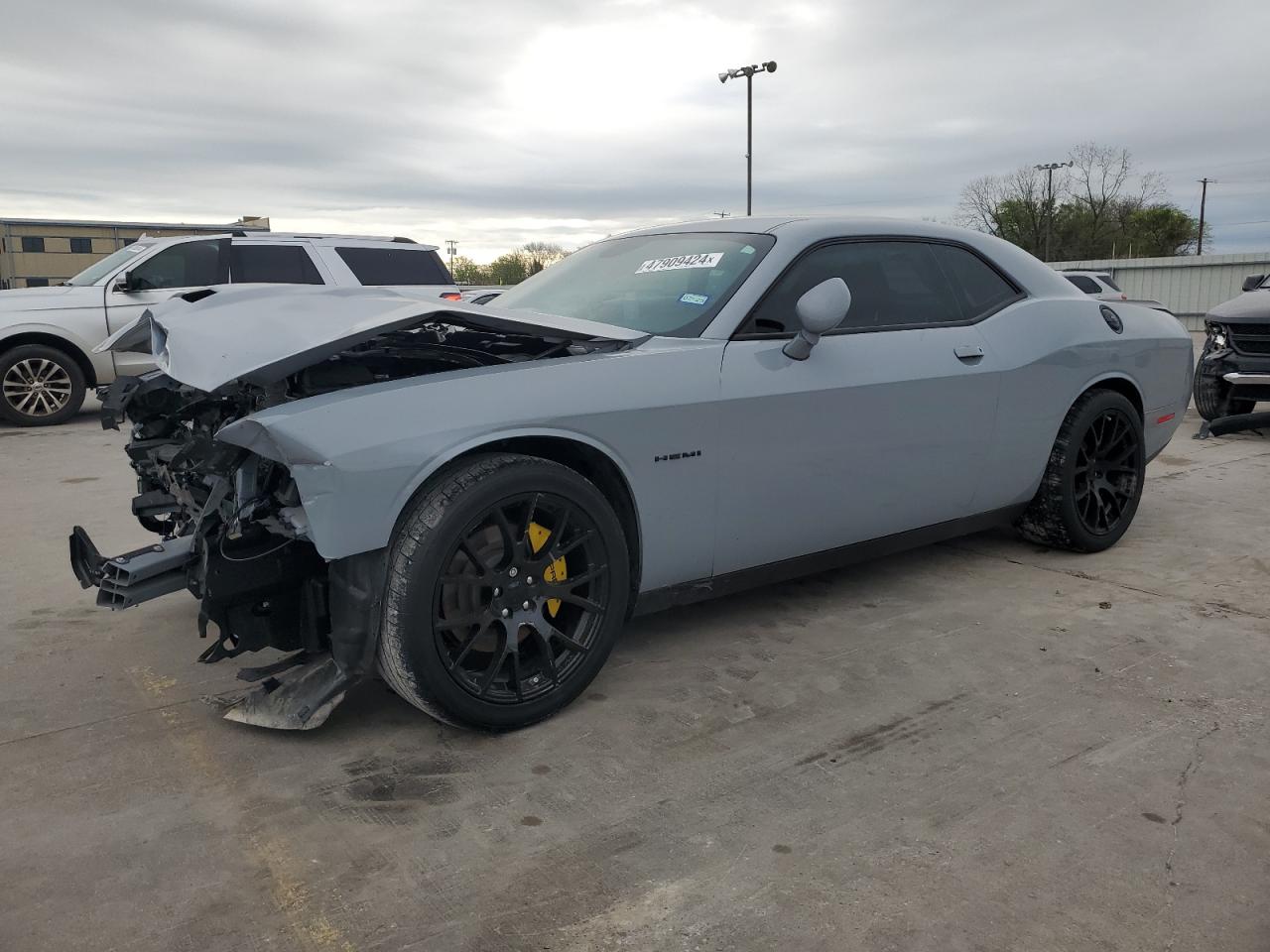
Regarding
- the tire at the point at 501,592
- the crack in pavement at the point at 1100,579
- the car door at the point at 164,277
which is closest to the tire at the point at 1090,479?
the crack in pavement at the point at 1100,579

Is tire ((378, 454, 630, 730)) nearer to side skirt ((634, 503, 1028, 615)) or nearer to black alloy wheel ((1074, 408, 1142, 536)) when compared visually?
side skirt ((634, 503, 1028, 615))

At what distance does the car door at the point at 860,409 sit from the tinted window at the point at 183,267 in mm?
7535

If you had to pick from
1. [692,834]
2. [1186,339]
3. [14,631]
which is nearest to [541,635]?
[692,834]

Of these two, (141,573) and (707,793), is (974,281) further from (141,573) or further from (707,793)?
(141,573)

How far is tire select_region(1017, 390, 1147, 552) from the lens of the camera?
450 centimetres

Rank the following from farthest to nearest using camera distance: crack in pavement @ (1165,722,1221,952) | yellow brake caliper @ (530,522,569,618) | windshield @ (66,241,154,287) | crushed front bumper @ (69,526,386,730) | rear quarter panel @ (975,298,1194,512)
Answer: windshield @ (66,241,154,287), rear quarter panel @ (975,298,1194,512), yellow brake caliper @ (530,522,569,618), crushed front bumper @ (69,526,386,730), crack in pavement @ (1165,722,1221,952)

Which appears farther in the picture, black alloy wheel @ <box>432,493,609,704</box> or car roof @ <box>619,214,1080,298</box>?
car roof @ <box>619,214,1080,298</box>

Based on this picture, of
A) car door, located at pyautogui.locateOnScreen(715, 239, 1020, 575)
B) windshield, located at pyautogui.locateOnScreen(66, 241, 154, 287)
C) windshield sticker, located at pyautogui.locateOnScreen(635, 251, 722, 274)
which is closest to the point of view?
car door, located at pyautogui.locateOnScreen(715, 239, 1020, 575)

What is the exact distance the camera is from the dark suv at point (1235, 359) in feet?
27.3

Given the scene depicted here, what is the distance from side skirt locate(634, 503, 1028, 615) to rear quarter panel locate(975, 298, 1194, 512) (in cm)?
12

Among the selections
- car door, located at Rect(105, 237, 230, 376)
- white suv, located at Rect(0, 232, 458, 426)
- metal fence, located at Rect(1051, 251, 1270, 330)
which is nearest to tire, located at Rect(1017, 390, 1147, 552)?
white suv, located at Rect(0, 232, 458, 426)

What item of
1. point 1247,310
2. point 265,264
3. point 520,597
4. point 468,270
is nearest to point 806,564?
point 520,597

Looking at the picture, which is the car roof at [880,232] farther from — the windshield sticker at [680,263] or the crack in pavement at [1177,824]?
the crack in pavement at [1177,824]

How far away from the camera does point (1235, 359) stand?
8492mm
